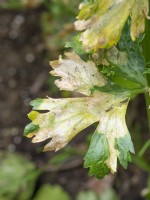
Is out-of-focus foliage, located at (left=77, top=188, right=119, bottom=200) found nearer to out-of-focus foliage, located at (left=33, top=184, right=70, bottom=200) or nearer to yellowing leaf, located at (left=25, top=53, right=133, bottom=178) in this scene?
out-of-focus foliage, located at (left=33, top=184, right=70, bottom=200)

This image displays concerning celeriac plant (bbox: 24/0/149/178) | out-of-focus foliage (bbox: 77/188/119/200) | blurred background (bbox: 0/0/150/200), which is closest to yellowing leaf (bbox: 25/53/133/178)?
celeriac plant (bbox: 24/0/149/178)

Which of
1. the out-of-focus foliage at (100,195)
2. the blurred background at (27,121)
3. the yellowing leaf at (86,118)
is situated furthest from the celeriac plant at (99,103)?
the out-of-focus foliage at (100,195)

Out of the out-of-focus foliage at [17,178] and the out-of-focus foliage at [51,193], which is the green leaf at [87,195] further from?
the out-of-focus foliage at [17,178]

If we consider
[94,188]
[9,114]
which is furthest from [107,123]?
[9,114]

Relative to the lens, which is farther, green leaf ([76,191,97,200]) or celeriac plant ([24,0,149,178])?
green leaf ([76,191,97,200])

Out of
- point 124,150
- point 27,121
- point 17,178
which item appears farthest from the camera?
point 27,121

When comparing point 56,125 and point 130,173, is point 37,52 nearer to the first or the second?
point 130,173

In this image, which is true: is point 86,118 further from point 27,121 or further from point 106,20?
point 27,121

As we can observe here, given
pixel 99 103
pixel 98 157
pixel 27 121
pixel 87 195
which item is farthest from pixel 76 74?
pixel 27 121
